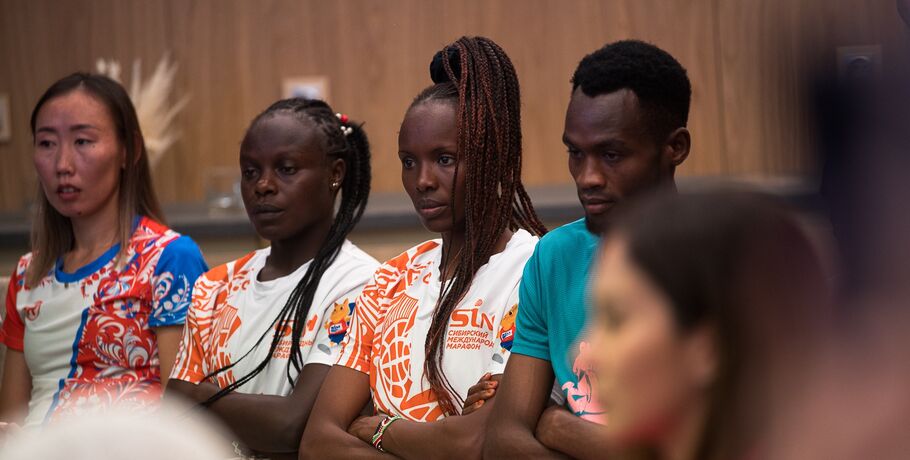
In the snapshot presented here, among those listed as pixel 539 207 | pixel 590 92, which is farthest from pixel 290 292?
pixel 539 207

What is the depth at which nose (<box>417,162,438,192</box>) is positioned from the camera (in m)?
2.14

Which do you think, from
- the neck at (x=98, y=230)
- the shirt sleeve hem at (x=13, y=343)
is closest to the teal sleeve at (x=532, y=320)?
the neck at (x=98, y=230)

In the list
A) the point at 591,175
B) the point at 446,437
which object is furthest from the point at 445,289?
the point at 591,175

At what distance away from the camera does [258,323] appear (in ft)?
8.08

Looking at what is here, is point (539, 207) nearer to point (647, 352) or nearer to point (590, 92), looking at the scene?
point (590, 92)

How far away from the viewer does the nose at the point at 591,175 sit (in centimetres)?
185

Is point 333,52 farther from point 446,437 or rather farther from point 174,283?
point 446,437

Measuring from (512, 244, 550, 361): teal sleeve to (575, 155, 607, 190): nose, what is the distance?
0.19 m

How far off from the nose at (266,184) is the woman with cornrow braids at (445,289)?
37 centimetres

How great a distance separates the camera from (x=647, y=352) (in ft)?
2.56

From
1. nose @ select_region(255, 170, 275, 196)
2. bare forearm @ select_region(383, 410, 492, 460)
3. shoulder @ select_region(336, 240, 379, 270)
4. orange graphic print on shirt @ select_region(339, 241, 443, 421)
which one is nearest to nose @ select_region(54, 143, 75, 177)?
nose @ select_region(255, 170, 275, 196)

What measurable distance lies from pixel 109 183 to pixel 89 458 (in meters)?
2.43

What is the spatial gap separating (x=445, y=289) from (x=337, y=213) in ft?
1.85

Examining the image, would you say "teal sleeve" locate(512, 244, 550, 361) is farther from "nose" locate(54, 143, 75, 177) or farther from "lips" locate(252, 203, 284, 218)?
"nose" locate(54, 143, 75, 177)
